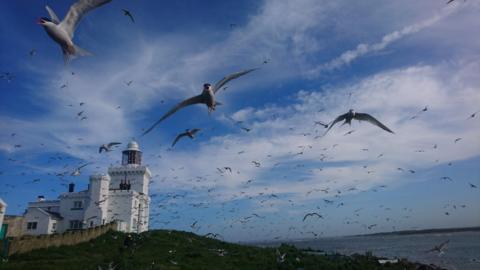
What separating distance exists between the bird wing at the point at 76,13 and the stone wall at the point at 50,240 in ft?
74.9

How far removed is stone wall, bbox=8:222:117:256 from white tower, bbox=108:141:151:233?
9.02m

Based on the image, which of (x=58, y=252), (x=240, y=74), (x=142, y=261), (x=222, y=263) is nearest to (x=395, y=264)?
(x=222, y=263)

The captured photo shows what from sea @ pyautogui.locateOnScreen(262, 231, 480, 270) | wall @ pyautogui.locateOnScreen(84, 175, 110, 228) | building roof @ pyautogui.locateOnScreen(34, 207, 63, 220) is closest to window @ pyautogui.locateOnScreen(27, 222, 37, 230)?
building roof @ pyautogui.locateOnScreen(34, 207, 63, 220)

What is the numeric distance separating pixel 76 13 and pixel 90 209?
46655mm

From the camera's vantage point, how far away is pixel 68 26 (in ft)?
34.7

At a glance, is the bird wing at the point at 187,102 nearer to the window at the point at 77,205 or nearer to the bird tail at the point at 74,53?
the bird tail at the point at 74,53

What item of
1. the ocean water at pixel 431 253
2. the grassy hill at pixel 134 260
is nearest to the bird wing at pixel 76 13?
the grassy hill at pixel 134 260

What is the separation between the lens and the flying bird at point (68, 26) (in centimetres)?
1023

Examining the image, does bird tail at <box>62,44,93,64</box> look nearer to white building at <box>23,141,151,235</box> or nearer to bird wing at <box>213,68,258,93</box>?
bird wing at <box>213,68,258,93</box>

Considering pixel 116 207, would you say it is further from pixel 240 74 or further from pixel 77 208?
pixel 240 74

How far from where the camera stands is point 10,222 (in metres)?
42.3

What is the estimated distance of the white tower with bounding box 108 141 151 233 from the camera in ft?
176

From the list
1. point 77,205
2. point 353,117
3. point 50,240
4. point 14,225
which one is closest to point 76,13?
point 353,117

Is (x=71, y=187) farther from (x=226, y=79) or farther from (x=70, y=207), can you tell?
(x=226, y=79)
